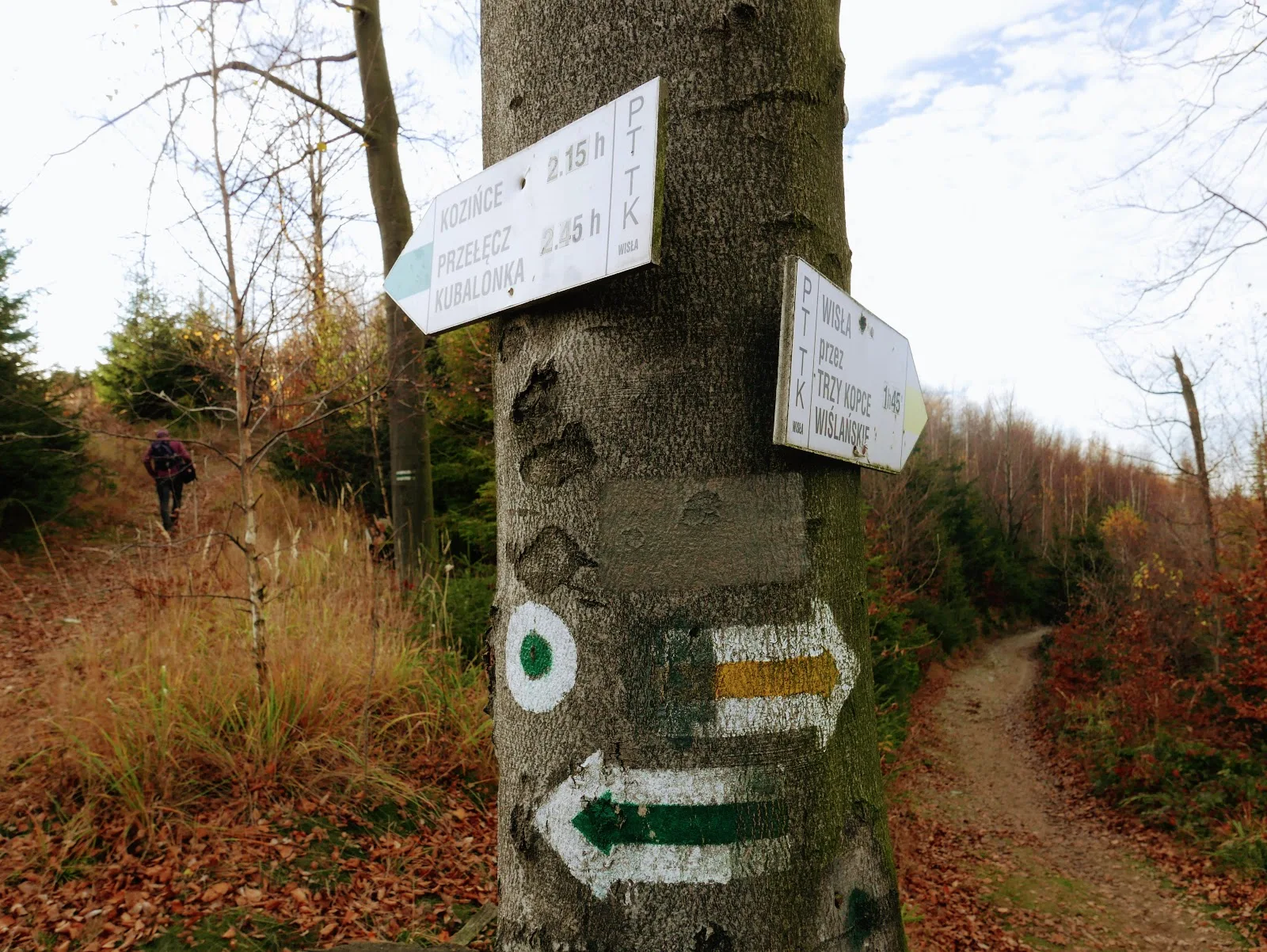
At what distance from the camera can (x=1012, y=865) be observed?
9.28m

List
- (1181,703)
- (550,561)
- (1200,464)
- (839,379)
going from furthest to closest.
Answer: (1200,464)
(1181,703)
(839,379)
(550,561)

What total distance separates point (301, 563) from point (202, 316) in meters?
1.86

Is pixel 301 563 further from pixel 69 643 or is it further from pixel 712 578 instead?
pixel 712 578

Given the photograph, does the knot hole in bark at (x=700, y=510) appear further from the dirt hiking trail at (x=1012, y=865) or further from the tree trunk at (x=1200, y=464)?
the tree trunk at (x=1200, y=464)

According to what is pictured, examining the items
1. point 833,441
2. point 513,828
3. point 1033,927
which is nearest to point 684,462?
point 833,441

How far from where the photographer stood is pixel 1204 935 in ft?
24.4

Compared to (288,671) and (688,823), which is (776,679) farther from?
(288,671)

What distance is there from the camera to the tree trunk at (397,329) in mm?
7988

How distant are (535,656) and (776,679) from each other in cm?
34

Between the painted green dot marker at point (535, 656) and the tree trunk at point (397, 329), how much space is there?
677 centimetres

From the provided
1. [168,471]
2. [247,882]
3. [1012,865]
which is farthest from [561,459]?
[168,471]

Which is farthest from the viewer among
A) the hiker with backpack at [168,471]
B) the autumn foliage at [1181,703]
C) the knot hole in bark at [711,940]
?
the hiker with backpack at [168,471]

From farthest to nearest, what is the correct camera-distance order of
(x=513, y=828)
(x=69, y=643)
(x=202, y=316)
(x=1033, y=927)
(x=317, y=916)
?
(x=1033, y=927) < (x=202, y=316) < (x=69, y=643) < (x=317, y=916) < (x=513, y=828)

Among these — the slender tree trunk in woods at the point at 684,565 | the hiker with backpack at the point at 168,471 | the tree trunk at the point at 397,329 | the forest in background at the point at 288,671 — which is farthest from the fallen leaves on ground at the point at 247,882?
the hiker with backpack at the point at 168,471
